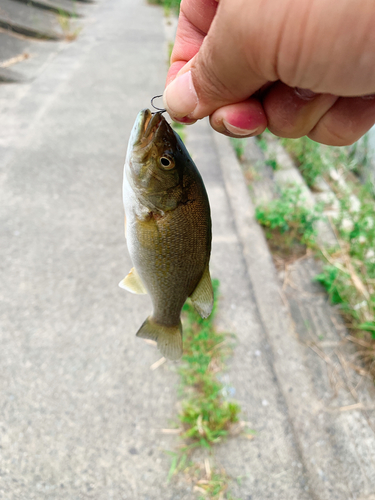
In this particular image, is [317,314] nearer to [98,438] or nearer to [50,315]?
[98,438]

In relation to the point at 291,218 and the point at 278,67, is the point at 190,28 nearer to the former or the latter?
the point at 278,67

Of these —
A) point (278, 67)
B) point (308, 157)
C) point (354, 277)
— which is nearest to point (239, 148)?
point (308, 157)

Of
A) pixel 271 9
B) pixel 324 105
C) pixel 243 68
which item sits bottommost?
pixel 324 105

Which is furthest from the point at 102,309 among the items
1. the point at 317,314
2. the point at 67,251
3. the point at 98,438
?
the point at 317,314

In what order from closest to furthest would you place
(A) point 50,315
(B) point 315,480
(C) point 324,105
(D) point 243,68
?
(D) point 243,68
(C) point 324,105
(B) point 315,480
(A) point 50,315

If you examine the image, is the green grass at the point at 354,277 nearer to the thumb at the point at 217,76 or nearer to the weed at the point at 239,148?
the weed at the point at 239,148

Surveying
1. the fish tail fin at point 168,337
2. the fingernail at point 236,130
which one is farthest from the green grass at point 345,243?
the fingernail at point 236,130
